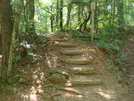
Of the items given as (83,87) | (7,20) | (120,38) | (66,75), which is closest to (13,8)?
(7,20)

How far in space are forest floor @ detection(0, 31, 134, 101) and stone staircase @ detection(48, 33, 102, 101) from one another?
15 centimetres

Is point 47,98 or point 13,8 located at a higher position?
point 13,8

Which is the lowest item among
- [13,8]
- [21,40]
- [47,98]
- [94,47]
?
Result: [47,98]

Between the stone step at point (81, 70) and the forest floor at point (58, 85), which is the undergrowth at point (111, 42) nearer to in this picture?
the forest floor at point (58, 85)

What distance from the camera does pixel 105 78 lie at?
5.47 meters

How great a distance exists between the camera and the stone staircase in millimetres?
5043

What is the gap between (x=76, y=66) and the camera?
19.3 ft

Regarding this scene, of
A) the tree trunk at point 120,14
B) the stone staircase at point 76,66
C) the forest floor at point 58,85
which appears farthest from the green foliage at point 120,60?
the tree trunk at point 120,14

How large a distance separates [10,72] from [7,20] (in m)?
1.90

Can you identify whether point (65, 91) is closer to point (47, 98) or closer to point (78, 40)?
point (47, 98)

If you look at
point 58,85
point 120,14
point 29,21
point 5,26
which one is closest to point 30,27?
point 29,21

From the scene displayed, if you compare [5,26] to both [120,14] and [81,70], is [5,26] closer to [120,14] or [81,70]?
[81,70]

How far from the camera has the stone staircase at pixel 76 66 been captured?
504cm

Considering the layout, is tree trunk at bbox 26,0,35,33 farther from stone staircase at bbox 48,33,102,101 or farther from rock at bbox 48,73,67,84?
rock at bbox 48,73,67,84
